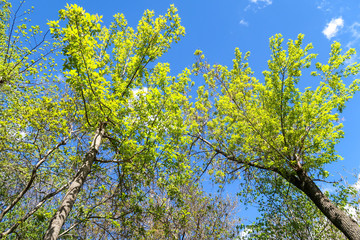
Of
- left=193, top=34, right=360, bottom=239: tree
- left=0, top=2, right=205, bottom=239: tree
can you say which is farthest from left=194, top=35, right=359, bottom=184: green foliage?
left=0, top=2, right=205, bottom=239: tree

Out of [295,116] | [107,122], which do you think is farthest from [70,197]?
[295,116]

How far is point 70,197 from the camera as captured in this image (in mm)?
5008

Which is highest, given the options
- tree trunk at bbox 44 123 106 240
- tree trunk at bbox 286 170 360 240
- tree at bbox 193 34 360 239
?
tree at bbox 193 34 360 239

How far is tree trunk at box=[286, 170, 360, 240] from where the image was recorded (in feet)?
19.9

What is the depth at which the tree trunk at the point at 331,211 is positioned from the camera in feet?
19.9

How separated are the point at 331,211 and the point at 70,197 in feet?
23.4

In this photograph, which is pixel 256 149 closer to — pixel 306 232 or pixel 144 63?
pixel 306 232

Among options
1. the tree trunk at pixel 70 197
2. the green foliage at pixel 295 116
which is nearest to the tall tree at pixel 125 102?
the tree trunk at pixel 70 197

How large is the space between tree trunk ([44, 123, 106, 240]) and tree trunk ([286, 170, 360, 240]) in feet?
21.3

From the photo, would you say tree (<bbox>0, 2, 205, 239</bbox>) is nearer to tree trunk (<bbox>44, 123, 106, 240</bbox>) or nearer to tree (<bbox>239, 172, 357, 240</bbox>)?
tree trunk (<bbox>44, 123, 106, 240</bbox>)

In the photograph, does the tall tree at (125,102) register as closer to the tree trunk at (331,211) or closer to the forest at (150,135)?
the forest at (150,135)

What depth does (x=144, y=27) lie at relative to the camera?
6.39m

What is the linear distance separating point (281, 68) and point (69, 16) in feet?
21.3

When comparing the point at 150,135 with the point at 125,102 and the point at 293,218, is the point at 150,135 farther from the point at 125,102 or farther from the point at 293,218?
the point at 293,218
